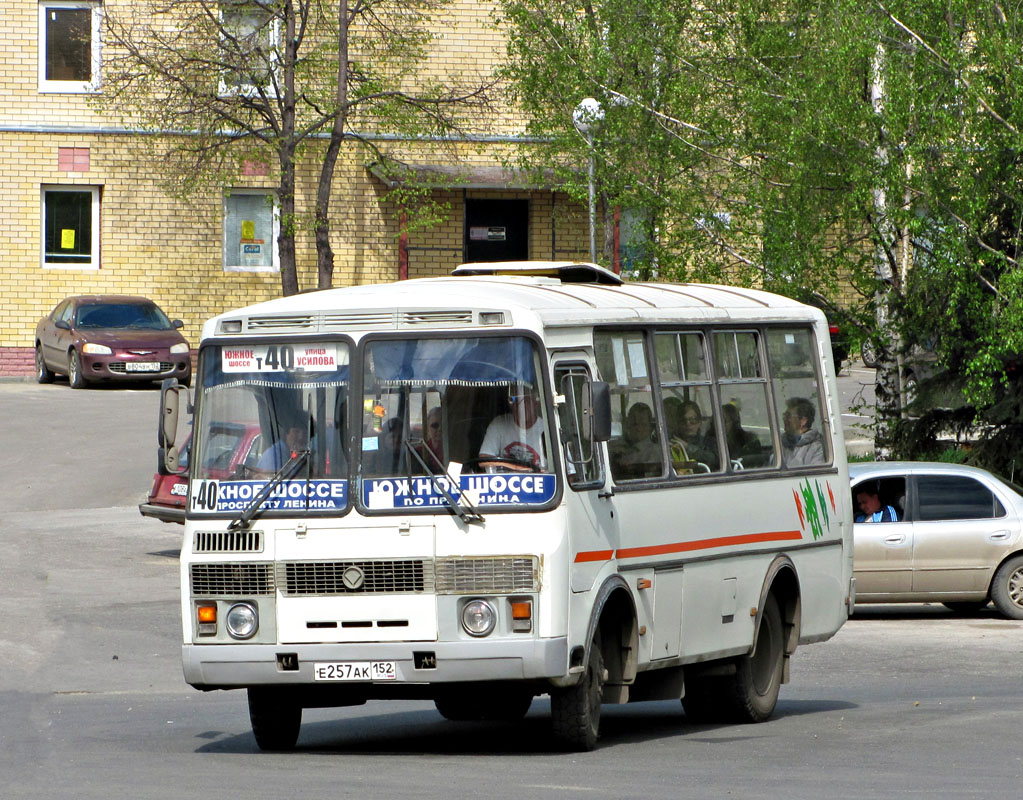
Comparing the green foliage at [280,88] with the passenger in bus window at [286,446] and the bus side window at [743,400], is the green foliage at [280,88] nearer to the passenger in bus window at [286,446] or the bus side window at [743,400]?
the bus side window at [743,400]

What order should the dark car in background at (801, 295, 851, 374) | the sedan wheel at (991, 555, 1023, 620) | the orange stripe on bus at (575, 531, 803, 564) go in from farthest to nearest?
the dark car in background at (801, 295, 851, 374) → the sedan wheel at (991, 555, 1023, 620) → the orange stripe on bus at (575, 531, 803, 564)

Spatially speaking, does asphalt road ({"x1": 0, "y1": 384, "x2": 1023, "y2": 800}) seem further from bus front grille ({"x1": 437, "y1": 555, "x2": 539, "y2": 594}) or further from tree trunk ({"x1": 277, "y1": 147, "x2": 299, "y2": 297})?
tree trunk ({"x1": 277, "y1": 147, "x2": 299, "y2": 297})

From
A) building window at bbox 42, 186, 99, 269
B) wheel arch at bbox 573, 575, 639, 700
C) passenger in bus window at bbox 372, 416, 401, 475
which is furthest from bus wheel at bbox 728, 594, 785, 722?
building window at bbox 42, 186, 99, 269

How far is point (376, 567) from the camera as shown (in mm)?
9719

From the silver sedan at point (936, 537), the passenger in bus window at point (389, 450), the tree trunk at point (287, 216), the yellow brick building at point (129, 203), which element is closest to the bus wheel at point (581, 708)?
the passenger in bus window at point (389, 450)

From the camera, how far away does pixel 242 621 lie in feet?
32.3

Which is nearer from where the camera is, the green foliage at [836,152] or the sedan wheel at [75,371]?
the green foliage at [836,152]

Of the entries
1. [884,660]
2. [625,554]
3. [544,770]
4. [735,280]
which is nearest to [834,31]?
[735,280]

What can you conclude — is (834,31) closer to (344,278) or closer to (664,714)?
(664,714)

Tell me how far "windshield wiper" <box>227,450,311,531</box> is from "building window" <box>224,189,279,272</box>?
29896 mm

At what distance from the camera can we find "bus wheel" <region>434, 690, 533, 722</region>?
11758mm

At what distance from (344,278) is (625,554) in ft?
98.2

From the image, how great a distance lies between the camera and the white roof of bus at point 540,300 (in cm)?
1009

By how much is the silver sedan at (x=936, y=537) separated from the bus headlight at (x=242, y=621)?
352 inches
